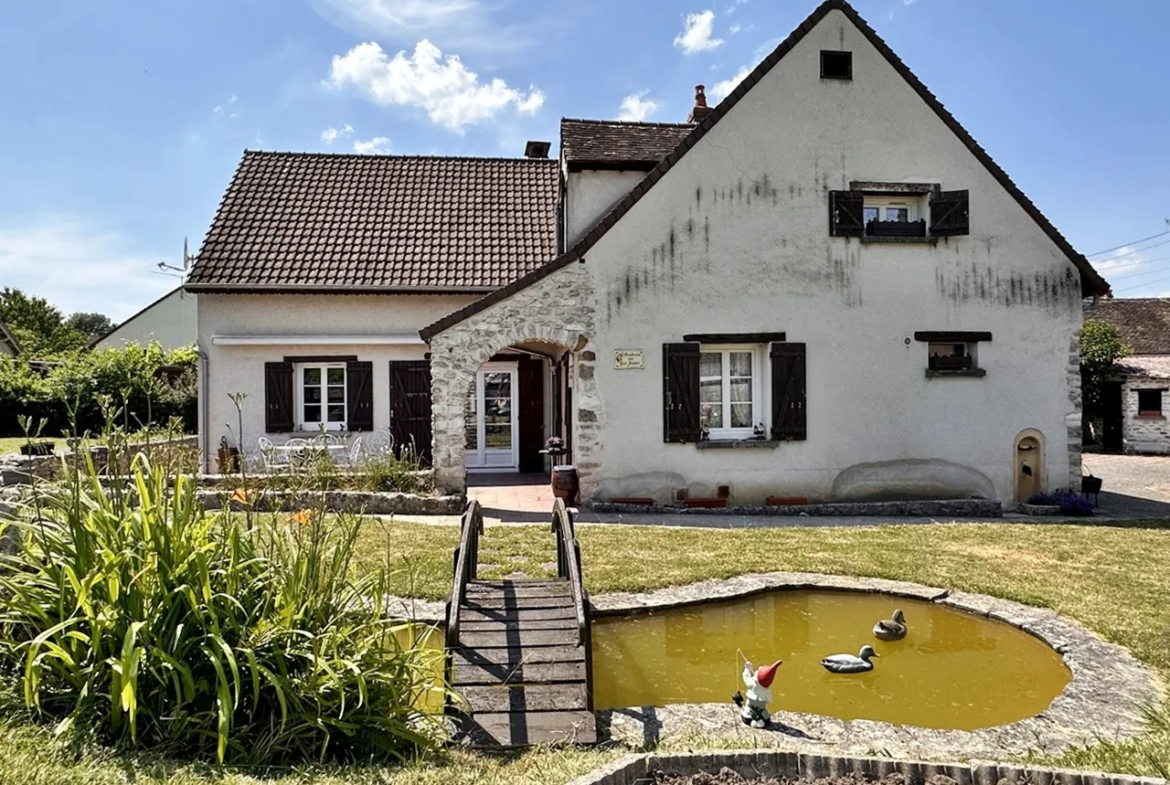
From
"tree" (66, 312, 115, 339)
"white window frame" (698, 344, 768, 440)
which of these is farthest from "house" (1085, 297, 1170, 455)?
"tree" (66, 312, 115, 339)

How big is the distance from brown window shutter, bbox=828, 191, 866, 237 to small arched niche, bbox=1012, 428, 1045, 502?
15.1 feet

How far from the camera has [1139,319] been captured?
2969cm

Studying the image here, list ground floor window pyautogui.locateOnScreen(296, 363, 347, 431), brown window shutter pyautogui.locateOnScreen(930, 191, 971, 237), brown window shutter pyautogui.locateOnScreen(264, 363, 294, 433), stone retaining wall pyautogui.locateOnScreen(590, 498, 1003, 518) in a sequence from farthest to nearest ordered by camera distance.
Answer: ground floor window pyautogui.locateOnScreen(296, 363, 347, 431) < brown window shutter pyautogui.locateOnScreen(264, 363, 294, 433) < brown window shutter pyautogui.locateOnScreen(930, 191, 971, 237) < stone retaining wall pyautogui.locateOnScreen(590, 498, 1003, 518)

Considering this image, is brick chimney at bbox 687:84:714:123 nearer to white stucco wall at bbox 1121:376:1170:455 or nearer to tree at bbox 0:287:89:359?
white stucco wall at bbox 1121:376:1170:455

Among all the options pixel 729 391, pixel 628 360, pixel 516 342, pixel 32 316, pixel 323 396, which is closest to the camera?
pixel 516 342

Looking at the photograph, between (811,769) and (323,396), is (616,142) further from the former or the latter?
(811,769)

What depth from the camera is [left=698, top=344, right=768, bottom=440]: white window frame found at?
12.6 metres

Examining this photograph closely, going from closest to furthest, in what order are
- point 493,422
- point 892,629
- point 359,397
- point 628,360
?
point 892,629 < point 628,360 < point 359,397 < point 493,422

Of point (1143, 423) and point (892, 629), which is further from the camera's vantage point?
point (1143, 423)

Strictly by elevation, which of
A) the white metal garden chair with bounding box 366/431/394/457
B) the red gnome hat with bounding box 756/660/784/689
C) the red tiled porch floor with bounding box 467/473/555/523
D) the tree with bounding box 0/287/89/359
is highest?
the tree with bounding box 0/287/89/359

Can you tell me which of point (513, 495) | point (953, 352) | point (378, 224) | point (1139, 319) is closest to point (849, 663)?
point (513, 495)

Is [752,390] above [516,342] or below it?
below

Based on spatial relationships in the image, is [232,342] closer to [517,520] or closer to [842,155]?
[517,520]

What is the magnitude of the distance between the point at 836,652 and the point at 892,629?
0.58 meters
